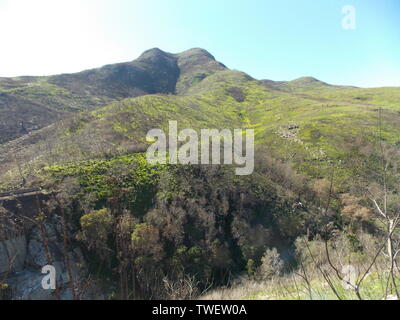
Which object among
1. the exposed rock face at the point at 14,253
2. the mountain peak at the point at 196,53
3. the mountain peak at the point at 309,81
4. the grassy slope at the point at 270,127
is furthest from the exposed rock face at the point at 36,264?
the mountain peak at the point at 196,53

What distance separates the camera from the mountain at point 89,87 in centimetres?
3850

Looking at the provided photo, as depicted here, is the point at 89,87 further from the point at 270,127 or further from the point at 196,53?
the point at 196,53

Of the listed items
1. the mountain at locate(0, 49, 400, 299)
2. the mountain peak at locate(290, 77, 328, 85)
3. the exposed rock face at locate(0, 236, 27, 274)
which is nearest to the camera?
the exposed rock face at locate(0, 236, 27, 274)

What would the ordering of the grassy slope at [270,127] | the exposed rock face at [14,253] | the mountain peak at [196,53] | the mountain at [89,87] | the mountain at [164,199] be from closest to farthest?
1. the exposed rock face at [14,253]
2. the mountain at [164,199]
3. the grassy slope at [270,127]
4. the mountain at [89,87]
5. the mountain peak at [196,53]

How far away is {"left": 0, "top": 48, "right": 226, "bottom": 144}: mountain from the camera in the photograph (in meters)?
38.5

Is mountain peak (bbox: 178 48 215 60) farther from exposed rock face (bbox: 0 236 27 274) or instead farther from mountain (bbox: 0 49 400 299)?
exposed rock face (bbox: 0 236 27 274)

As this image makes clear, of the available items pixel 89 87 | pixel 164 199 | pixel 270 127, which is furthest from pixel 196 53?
pixel 164 199

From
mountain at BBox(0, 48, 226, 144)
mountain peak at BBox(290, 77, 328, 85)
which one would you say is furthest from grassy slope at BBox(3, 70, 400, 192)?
mountain peak at BBox(290, 77, 328, 85)

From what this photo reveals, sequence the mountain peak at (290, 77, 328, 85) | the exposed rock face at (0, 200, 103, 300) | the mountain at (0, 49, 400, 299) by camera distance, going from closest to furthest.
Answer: the exposed rock face at (0, 200, 103, 300) → the mountain at (0, 49, 400, 299) → the mountain peak at (290, 77, 328, 85)

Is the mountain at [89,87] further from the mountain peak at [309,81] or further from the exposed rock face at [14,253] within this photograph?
the mountain peak at [309,81]

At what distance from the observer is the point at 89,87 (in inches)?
2844

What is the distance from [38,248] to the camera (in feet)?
40.3

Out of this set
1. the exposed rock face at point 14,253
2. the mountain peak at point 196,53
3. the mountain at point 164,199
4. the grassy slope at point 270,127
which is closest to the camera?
the exposed rock face at point 14,253

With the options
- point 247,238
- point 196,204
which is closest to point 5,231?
point 196,204
